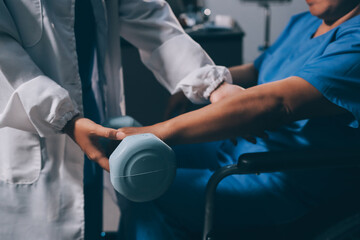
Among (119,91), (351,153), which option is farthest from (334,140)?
(119,91)

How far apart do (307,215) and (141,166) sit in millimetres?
470

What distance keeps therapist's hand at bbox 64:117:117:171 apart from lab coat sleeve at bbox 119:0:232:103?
1.11 feet

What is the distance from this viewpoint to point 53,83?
0.75m

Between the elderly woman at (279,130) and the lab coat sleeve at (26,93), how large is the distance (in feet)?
0.47

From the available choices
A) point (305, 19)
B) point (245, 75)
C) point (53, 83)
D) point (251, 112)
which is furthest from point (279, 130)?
point (53, 83)

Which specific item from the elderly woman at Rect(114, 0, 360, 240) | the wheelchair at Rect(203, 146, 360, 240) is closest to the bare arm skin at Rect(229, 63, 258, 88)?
the elderly woman at Rect(114, 0, 360, 240)

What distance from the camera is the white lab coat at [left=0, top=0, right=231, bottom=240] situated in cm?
74

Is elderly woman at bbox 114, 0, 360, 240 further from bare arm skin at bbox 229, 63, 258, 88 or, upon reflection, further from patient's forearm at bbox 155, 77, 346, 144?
bare arm skin at bbox 229, 63, 258, 88

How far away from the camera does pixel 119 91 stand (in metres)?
1.20

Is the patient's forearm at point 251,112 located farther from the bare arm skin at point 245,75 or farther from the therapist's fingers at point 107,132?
the bare arm skin at point 245,75

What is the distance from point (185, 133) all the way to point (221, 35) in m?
1.17

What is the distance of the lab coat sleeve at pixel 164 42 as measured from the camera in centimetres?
104

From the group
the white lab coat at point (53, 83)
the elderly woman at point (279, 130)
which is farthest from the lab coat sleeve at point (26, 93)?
the elderly woman at point (279, 130)

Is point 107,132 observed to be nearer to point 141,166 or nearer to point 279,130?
point 141,166
